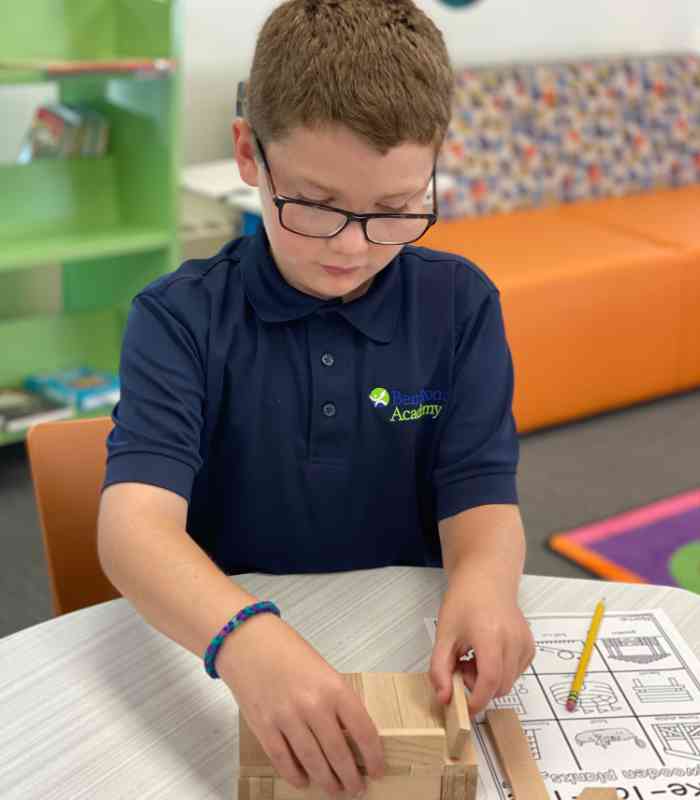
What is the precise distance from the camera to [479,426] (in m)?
1.21

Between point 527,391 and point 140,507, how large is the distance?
7.15 feet

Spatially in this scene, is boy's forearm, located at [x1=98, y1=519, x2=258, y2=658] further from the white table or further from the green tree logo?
the green tree logo

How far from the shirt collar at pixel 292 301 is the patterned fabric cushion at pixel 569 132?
2291mm

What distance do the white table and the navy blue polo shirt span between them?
135mm

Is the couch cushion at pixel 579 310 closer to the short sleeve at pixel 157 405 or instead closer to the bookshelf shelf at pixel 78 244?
the bookshelf shelf at pixel 78 244

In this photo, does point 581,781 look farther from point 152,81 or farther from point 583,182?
point 583,182

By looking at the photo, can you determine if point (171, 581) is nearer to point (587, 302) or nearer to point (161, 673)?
point (161, 673)

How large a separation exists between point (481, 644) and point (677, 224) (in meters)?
3.04

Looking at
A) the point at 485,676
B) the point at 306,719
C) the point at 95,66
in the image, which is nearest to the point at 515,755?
the point at 485,676

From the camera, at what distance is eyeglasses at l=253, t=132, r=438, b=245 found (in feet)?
3.31

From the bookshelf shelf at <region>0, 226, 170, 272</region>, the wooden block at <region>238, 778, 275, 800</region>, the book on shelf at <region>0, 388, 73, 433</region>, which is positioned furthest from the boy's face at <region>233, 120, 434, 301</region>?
the book on shelf at <region>0, 388, 73, 433</region>

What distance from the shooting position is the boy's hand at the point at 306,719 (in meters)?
0.78

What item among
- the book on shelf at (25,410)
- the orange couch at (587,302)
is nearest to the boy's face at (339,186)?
the book on shelf at (25,410)

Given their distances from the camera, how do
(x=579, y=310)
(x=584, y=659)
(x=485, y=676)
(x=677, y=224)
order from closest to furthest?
(x=485, y=676) → (x=584, y=659) → (x=579, y=310) → (x=677, y=224)
